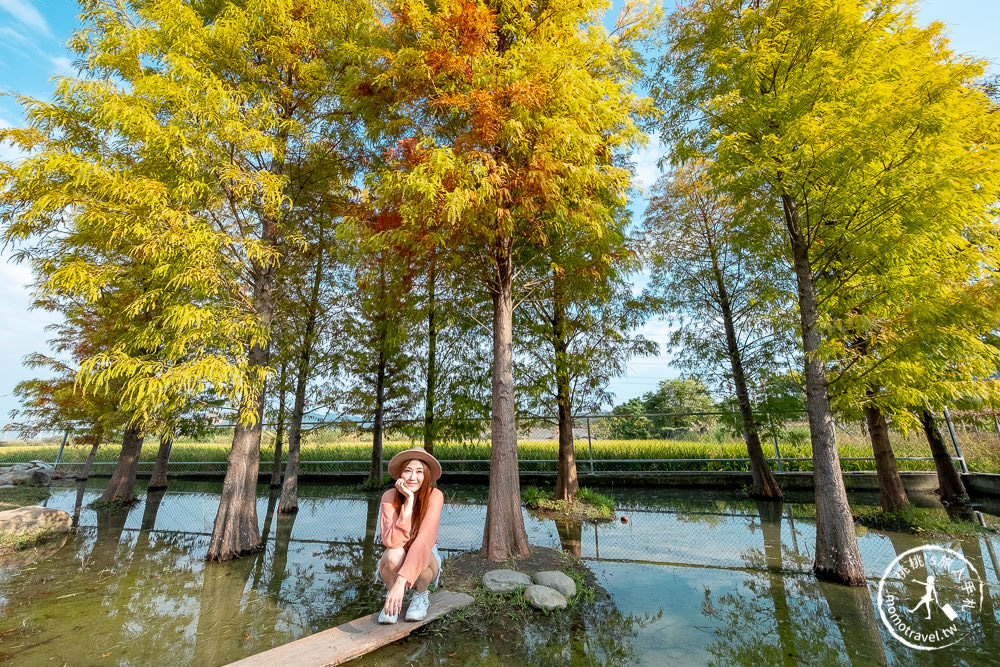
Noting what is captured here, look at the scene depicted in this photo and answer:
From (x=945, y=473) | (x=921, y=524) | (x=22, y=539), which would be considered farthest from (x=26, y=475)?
(x=945, y=473)

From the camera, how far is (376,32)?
6715mm

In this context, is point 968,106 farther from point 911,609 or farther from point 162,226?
point 162,226

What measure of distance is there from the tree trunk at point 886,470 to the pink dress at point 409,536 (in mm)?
7560

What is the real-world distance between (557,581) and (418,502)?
76.8 inches

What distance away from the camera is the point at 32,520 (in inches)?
274

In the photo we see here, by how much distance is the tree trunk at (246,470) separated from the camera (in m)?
6.14

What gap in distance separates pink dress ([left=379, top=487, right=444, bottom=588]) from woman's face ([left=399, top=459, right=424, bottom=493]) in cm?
18

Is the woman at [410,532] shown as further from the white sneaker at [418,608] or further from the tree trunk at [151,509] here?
the tree trunk at [151,509]

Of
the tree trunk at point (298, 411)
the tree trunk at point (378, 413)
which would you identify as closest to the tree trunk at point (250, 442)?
the tree trunk at point (298, 411)

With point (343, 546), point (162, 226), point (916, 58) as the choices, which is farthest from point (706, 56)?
point (343, 546)

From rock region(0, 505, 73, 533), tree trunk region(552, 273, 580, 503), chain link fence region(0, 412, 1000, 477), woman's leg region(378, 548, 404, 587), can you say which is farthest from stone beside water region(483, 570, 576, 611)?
rock region(0, 505, 73, 533)

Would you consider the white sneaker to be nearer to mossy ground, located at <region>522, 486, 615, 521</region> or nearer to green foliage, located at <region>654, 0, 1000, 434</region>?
green foliage, located at <region>654, 0, 1000, 434</region>

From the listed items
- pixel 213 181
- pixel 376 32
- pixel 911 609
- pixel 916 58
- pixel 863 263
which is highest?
pixel 376 32

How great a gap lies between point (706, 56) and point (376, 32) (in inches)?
201
